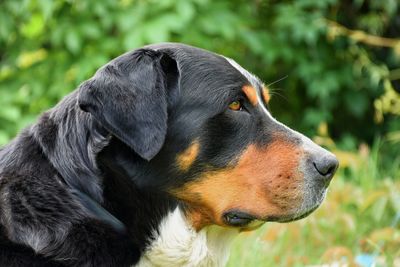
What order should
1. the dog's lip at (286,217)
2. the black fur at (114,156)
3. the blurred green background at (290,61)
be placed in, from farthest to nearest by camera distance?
1. the blurred green background at (290,61)
2. the dog's lip at (286,217)
3. the black fur at (114,156)

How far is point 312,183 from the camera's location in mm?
3275

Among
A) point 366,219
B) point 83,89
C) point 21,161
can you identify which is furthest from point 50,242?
point 366,219

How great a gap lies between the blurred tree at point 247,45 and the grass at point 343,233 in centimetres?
75

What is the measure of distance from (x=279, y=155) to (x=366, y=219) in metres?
2.55

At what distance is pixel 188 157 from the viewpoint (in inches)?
128

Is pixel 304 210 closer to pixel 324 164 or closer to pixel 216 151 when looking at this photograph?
pixel 324 164

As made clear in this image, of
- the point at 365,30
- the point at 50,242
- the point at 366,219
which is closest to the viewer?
the point at 50,242

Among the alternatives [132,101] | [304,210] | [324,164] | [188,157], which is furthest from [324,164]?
[132,101]

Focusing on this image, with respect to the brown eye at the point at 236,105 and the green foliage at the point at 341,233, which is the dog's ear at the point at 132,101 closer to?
the brown eye at the point at 236,105

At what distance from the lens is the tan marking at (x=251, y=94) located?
338 centimetres

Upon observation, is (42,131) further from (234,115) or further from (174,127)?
(234,115)

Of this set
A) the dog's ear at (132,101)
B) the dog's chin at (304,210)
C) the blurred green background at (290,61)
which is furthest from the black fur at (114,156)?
the blurred green background at (290,61)

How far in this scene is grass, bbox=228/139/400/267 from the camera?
4.41m

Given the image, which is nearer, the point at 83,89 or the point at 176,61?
the point at 83,89
